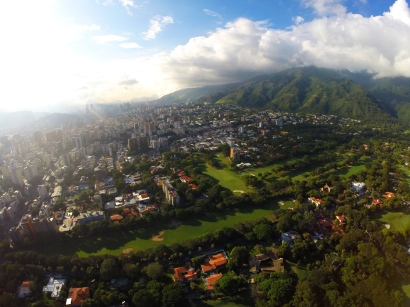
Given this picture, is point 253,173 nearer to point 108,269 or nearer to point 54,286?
point 108,269

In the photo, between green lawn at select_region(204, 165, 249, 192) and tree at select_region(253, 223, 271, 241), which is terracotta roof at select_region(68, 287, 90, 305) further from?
green lawn at select_region(204, 165, 249, 192)

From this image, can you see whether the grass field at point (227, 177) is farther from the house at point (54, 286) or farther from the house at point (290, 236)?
the house at point (54, 286)

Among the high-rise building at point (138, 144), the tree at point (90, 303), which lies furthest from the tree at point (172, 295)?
the high-rise building at point (138, 144)

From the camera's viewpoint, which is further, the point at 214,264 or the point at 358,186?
the point at 358,186

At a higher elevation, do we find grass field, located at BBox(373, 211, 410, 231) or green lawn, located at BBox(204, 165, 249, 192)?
green lawn, located at BBox(204, 165, 249, 192)

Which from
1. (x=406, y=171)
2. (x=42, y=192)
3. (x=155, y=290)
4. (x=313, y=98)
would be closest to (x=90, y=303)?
(x=155, y=290)

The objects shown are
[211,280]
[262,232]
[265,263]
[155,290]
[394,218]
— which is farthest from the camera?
[394,218]

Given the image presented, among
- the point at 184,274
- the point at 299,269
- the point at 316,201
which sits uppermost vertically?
the point at 184,274

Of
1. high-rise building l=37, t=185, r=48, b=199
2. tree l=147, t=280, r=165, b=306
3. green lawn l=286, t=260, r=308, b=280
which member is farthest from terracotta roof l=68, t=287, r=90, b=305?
high-rise building l=37, t=185, r=48, b=199
